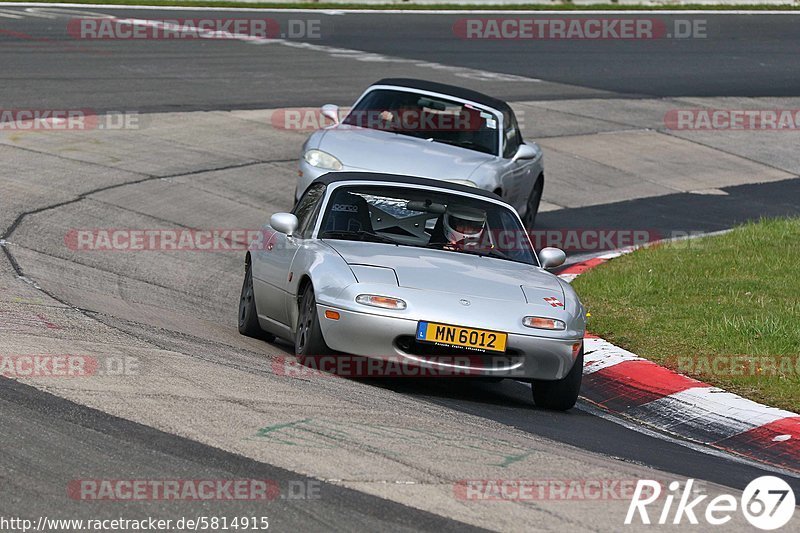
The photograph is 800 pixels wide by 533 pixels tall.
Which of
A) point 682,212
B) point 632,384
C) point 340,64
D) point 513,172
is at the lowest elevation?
point 682,212

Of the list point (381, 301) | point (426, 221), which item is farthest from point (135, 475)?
point (426, 221)

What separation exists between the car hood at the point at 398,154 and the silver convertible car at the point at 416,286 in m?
3.19

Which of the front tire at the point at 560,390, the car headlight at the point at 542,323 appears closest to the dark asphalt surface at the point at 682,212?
the front tire at the point at 560,390

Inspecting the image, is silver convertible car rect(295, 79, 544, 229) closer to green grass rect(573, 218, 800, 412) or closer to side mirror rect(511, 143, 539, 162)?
side mirror rect(511, 143, 539, 162)

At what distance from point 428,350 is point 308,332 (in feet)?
2.64

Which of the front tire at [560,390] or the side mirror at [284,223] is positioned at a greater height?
the side mirror at [284,223]

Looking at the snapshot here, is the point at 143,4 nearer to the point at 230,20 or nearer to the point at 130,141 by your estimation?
the point at 230,20

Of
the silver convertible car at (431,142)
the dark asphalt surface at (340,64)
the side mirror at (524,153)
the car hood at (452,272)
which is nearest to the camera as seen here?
the car hood at (452,272)

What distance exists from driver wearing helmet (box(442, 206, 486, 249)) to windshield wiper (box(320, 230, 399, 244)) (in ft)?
1.48

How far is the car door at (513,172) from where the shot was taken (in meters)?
14.0

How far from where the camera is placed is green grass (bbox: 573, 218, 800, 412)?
8.98m

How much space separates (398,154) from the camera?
1334 cm

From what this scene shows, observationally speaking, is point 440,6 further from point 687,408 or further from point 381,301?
point 381,301

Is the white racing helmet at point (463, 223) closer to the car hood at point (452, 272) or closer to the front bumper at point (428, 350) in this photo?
the car hood at point (452, 272)
